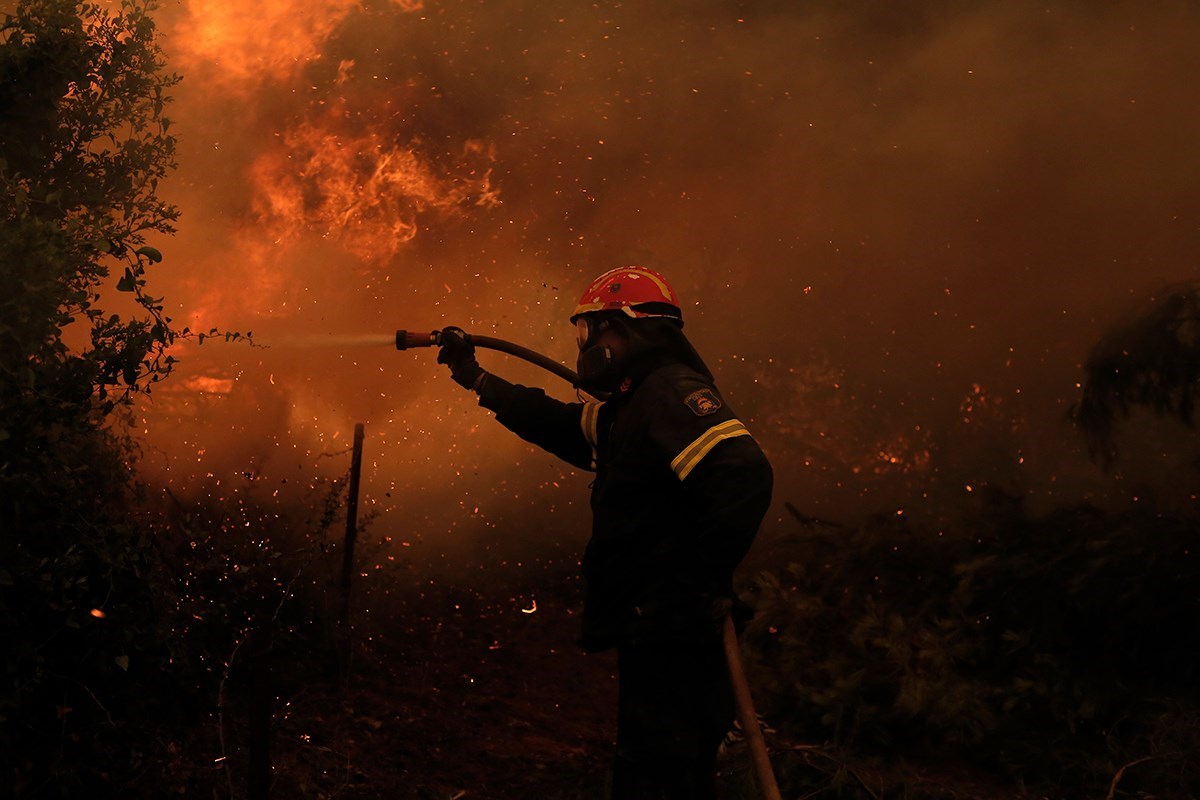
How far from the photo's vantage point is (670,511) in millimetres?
4230

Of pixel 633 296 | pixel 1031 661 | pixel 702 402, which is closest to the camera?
pixel 702 402

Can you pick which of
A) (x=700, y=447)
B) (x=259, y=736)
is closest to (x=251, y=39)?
(x=700, y=447)

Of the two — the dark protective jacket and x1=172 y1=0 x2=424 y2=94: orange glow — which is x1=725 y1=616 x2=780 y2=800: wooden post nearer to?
the dark protective jacket

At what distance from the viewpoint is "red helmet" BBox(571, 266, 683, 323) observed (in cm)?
457

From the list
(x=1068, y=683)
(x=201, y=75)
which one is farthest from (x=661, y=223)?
(x=1068, y=683)

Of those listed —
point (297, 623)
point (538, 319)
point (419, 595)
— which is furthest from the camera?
point (538, 319)

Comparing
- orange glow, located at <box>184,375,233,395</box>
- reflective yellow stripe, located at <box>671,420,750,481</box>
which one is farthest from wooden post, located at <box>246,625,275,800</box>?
orange glow, located at <box>184,375,233,395</box>

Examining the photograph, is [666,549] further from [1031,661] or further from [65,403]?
[1031,661]

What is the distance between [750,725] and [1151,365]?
4.14 m

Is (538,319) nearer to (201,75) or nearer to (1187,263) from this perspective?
(201,75)

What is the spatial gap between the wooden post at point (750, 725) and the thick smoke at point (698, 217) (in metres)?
5.30

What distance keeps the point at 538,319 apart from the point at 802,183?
10.1ft

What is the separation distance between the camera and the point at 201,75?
10.0m

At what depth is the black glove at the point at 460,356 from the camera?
16.9ft
